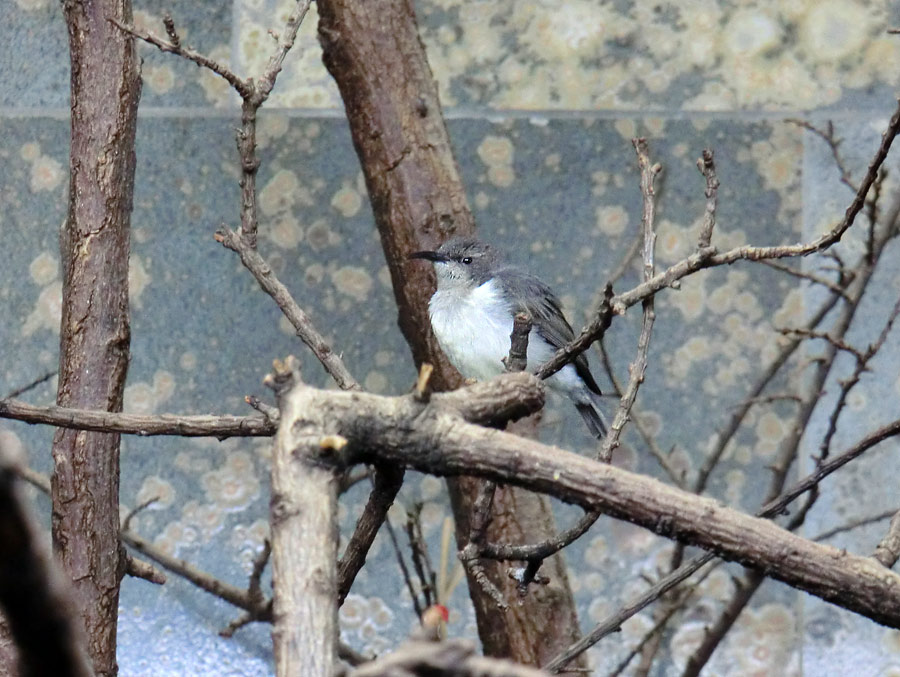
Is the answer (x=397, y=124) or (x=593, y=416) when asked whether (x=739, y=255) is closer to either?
(x=397, y=124)

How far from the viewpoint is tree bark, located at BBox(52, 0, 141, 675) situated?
1.46 m

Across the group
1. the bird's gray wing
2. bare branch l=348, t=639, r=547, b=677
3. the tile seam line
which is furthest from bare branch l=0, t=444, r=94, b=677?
the tile seam line

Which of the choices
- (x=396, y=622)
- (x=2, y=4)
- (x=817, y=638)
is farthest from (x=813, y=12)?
(x=2, y=4)

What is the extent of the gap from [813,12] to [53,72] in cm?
180

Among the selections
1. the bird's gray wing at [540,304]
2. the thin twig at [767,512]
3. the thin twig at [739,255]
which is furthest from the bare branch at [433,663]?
the bird's gray wing at [540,304]

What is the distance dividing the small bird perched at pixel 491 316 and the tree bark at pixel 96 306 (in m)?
0.69

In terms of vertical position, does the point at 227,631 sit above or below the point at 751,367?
below

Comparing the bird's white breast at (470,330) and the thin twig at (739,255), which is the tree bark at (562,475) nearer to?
the thin twig at (739,255)

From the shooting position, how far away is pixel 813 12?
261cm

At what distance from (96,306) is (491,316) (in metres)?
0.98

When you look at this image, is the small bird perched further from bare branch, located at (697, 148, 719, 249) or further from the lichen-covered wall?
bare branch, located at (697, 148, 719, 249)

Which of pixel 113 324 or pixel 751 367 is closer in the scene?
pixel 113 324

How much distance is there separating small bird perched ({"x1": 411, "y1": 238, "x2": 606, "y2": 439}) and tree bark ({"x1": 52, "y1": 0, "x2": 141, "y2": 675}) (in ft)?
2.28

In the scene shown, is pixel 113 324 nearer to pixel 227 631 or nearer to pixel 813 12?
pixel 227 631
